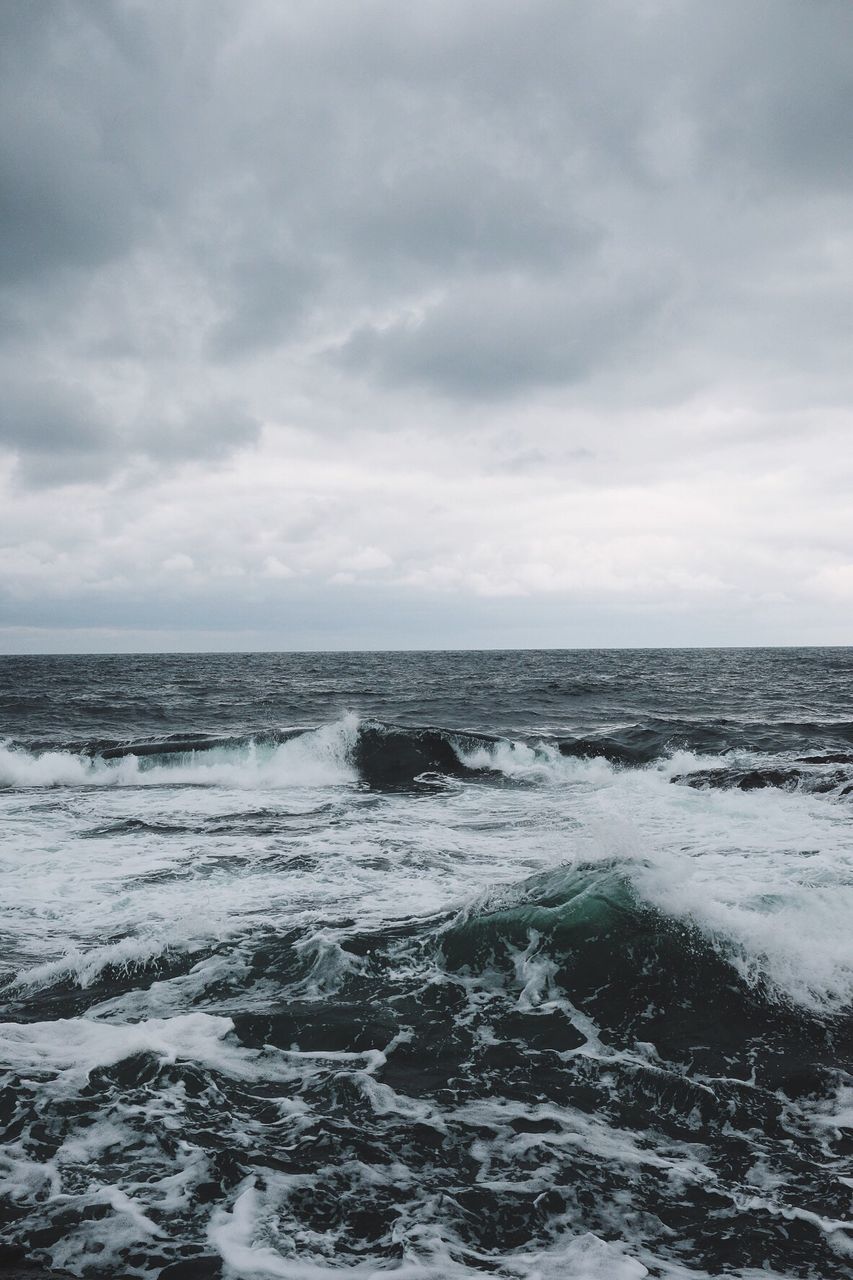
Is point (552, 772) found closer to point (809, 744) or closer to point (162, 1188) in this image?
point (809, 744)

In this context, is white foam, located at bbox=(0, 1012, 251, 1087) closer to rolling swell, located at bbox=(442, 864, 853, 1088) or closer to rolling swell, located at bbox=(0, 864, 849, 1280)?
rolling swell, located at bbox=(0, 864, 849, 1280)

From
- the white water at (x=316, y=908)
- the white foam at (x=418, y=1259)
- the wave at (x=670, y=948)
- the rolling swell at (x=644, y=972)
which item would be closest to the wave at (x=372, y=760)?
the white water at (x=316, y=908)

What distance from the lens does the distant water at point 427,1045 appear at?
3.34 metres

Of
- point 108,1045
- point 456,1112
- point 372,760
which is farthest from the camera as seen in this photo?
point 372,760

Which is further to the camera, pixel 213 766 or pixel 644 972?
pixel 213 766

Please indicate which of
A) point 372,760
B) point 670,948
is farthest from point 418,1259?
point 372,760

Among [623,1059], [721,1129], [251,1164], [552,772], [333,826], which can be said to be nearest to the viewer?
[251,1164]

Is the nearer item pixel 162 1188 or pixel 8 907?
pixel 162 1188

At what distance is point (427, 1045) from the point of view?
5.04 metres

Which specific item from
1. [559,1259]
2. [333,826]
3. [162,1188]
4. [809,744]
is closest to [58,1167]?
[162,1188]

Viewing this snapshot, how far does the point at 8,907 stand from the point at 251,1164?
219 inches

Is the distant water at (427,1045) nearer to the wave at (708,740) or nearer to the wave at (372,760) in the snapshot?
the wave at (372,760)

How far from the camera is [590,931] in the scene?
662cm

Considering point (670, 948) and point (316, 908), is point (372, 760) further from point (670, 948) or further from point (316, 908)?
point (670, 948)
